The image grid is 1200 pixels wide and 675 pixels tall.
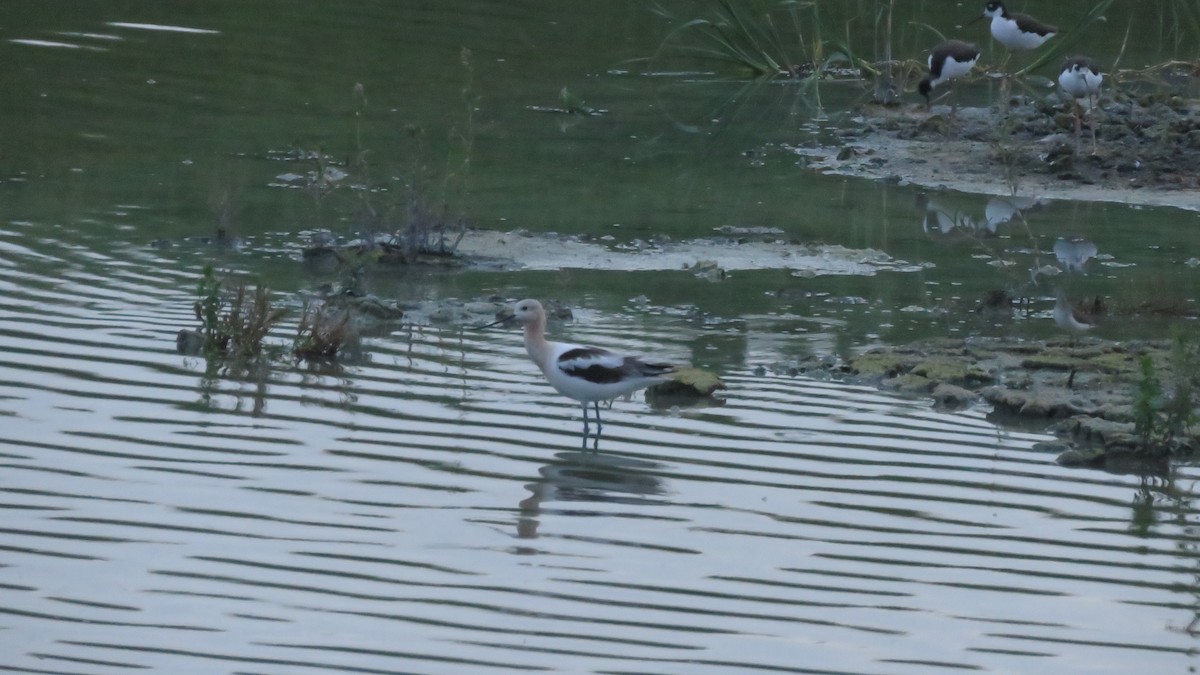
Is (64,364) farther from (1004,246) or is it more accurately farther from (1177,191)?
(1177,191)

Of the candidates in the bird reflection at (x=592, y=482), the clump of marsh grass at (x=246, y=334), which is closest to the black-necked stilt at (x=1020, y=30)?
the clump of marsh grass at (x=246, y=334)

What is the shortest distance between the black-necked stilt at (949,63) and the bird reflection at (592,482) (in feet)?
44.8

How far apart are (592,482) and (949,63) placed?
14.1 meters

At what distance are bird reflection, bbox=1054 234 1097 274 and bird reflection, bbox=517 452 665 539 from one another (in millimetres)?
6390

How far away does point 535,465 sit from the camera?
8.83 metres

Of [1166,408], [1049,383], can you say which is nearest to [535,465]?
[1166,408]

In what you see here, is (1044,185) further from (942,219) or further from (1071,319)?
(1071,319)

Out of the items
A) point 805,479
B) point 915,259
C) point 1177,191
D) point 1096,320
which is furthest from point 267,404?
point 1177,191

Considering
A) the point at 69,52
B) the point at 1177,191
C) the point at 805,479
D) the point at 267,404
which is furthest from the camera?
the point at 69,52

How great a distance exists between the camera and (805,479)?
8.61 m

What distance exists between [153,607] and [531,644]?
50.9 inches

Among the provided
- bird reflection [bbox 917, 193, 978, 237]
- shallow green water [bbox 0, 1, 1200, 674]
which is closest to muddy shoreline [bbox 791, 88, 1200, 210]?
bird reflection [bbox 917, 193, 978, 237]

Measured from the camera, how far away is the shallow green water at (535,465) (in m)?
6.59

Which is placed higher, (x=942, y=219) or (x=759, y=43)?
(x=759, y=43)
